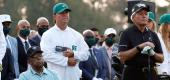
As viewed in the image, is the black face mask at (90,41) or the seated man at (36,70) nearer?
the seated man at (36,70)

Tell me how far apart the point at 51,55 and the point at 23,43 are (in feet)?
7.06

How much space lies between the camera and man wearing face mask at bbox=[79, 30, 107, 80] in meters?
17.0

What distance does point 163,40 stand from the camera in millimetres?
14344

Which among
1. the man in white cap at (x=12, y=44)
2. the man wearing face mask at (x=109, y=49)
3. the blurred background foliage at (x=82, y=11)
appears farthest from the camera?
the blurred background foliage at (x=82, y=11)

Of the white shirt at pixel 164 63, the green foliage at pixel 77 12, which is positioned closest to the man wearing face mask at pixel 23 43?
the white shirt at pixel 164 63

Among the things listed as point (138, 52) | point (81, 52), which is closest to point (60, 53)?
point (81, 52)

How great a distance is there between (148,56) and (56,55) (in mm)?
2289

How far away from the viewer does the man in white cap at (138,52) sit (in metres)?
12.8

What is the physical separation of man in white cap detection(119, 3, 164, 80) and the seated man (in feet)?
4.33

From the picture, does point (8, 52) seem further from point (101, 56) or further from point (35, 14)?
point (35, 14)

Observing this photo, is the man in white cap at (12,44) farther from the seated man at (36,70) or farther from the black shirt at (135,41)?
the black shirt at (135,41)

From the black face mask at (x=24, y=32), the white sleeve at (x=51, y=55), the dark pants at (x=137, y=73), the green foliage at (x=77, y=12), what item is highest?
the green foliage at (x=77, y=12)

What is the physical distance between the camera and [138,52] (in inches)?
500

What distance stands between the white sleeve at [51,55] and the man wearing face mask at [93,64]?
2.36 metres
